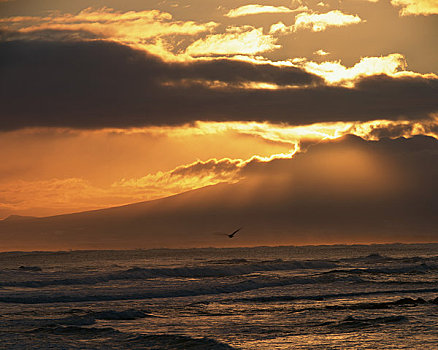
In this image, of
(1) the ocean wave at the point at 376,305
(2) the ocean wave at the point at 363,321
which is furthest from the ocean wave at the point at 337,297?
(2) the ocean wave at the point at 363,321

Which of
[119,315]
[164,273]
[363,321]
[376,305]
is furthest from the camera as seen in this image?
[164,273]

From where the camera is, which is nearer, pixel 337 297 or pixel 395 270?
pixel 337 297

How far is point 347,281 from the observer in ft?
184

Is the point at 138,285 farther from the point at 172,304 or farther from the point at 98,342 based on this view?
the point at 98,342

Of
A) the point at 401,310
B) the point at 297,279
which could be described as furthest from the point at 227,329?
the point at 297,279

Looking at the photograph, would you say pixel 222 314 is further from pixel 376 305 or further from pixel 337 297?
pixel 337 297

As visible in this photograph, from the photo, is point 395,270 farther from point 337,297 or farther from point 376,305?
point 376,305

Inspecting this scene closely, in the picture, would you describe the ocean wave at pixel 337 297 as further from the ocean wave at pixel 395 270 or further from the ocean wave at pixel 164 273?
the ocean wave at pixel 395 270

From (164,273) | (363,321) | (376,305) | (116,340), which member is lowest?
(164,273)

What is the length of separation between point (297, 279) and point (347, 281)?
560 cm

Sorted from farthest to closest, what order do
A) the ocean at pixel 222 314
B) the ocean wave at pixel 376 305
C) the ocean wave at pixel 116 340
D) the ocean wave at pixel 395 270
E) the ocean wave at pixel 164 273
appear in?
the ocean wave at pixel 395 270 → the ocean wave at pixel 164 273 → the ocean wave at pixel 376 305 → the ocean at pixel 222 314 → the ocean wave at pixel 116 340

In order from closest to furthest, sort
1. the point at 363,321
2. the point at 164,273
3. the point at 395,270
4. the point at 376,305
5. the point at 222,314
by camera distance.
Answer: the point at 363,321
the point at 222,314
the point at 376,305
the point at 164,273
the point at 395,270

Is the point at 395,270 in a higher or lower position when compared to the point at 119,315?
lower

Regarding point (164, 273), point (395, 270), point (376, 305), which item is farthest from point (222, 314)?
point (395, 270)
